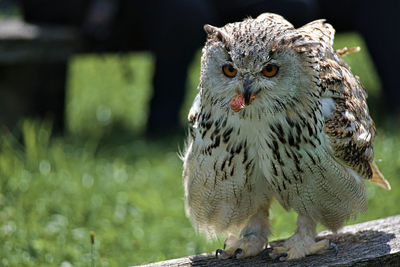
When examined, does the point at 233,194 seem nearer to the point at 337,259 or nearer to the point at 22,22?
the point at 337,259

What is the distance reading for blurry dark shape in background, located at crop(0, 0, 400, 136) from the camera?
22.0 ft

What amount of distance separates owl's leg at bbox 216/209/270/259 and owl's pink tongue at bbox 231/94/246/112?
824 mm

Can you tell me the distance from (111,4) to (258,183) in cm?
402

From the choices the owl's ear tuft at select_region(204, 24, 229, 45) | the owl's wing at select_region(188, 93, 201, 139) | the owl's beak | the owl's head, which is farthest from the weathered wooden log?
the owl's ear tuft at select_region(204, 24, 229, 45)

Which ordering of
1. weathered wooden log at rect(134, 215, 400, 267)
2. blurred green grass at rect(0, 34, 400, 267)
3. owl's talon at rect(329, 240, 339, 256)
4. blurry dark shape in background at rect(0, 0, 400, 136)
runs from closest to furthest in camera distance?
weathered wooden log at rect(134, 215, 400, 267) → owl's talon at rect(329, 240, 339, 256) → blurred green grass at rect(0, 34, 400, 267) → blurry dark shape in background at rect(0, 0, 400, 136)

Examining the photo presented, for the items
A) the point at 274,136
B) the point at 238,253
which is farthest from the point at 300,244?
the point at 274,136

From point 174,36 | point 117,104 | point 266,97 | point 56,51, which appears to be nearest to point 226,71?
point 266,97

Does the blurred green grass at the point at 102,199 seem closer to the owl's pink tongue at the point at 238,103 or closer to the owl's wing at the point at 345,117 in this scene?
the owl's wing at the point at 345,117

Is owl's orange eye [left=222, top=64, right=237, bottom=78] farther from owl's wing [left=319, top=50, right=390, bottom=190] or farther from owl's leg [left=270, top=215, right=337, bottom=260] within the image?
owl's leg [left=270, top=215, right=337, bottom=260]

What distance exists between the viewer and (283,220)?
5.08 metres

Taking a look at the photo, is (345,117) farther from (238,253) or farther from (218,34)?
(238,253)

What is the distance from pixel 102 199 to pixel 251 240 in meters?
1.95

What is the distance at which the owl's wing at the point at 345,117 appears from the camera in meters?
3.19

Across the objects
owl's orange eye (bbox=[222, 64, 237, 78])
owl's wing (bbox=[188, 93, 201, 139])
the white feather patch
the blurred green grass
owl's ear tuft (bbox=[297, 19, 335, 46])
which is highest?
owl's ear tuft (bbox=[297, 19, 335, 46])
